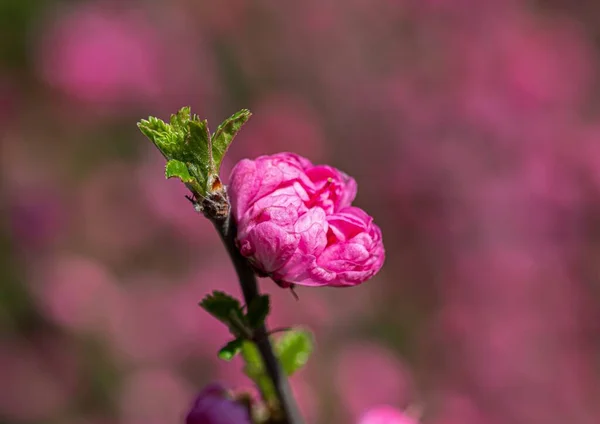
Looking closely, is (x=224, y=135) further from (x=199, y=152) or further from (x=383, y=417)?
(x=383, y=417)

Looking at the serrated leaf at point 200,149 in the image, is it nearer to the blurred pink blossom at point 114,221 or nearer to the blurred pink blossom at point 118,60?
the blurred pink blossom at point 114,221

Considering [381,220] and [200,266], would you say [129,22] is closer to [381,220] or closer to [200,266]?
[200,266]

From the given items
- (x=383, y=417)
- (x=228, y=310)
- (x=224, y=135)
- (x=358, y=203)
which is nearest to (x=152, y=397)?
(x=358, y=203)

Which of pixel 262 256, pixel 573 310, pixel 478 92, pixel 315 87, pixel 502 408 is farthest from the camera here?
pixel 315 87

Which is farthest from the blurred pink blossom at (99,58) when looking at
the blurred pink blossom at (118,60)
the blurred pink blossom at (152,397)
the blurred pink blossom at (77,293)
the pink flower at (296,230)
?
the pink flower at (296,230)

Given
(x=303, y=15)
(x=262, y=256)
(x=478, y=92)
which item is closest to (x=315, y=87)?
(x=303, y=15)

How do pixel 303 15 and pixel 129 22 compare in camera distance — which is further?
pixel 303 15
